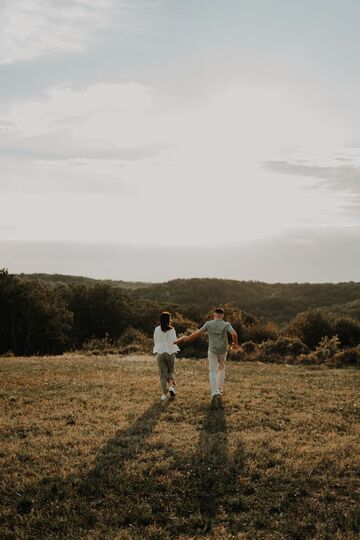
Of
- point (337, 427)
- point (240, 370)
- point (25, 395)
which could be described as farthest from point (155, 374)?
point (337, 427)

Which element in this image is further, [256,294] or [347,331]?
[256,294]

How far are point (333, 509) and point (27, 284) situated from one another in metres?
52.0

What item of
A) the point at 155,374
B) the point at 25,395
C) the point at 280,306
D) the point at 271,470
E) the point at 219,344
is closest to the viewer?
the point at 271,470

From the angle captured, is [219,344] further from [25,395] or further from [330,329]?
[330,329]

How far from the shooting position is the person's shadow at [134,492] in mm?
7465

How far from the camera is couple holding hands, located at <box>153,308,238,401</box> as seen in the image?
1388cm

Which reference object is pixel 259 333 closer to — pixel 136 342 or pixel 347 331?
pixel 347 331

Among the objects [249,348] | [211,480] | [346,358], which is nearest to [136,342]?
[249,348]

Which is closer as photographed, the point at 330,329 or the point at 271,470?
the point at 271,470

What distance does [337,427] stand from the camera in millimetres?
11867

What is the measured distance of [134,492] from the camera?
8.19m

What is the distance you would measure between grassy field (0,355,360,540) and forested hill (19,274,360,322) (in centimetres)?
6516

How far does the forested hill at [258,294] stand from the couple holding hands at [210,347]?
2521 inches

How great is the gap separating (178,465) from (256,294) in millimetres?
94019
